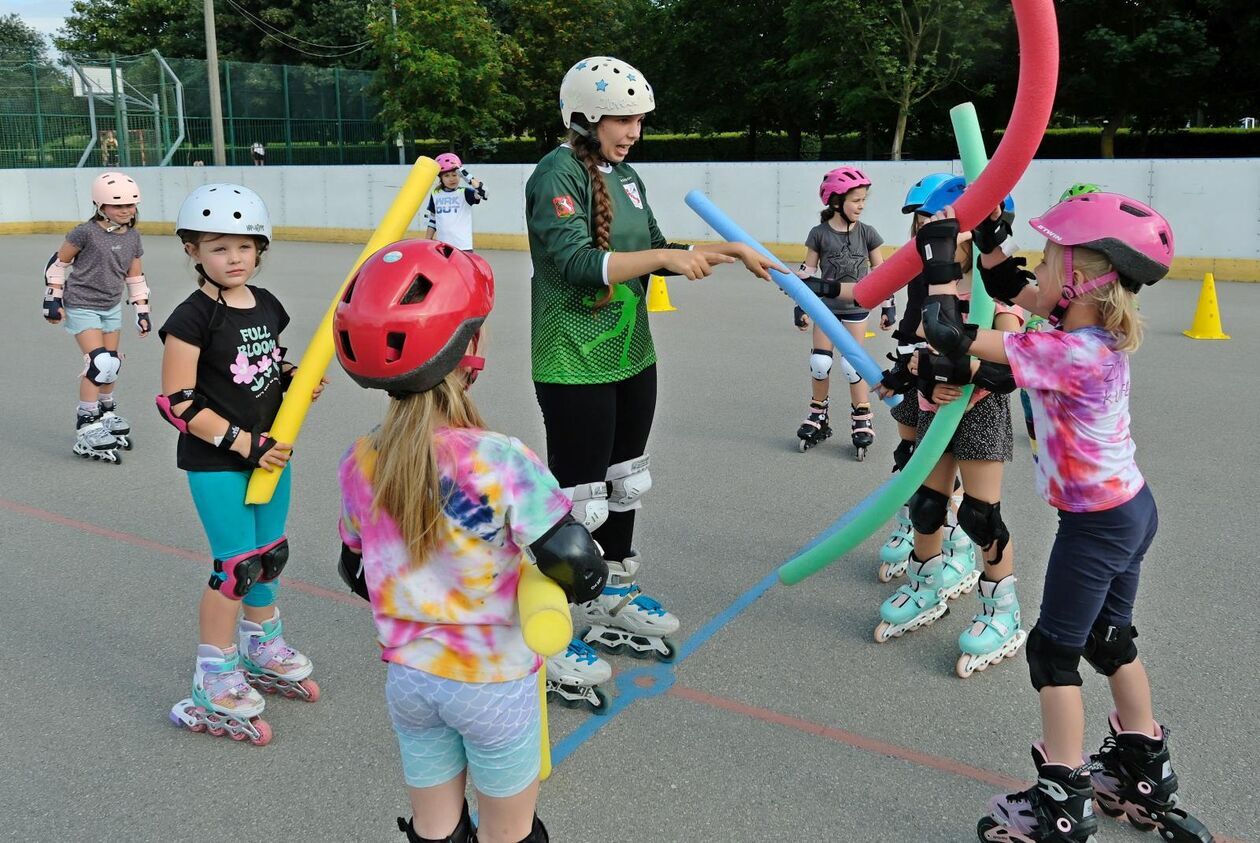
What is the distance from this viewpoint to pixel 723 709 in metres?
3.87

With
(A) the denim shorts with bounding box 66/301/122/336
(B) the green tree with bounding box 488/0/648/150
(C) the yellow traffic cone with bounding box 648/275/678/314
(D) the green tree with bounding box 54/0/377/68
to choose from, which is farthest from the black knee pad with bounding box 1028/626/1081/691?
(D) the green tree with bounding box 54/0/377/68

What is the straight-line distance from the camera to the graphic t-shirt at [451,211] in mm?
13430

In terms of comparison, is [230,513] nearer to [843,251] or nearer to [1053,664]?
[1053,664]

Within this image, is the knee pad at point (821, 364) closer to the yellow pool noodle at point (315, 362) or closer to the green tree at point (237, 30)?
the yellow pool noodle at point (315, 362)

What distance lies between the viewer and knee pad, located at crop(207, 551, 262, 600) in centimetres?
361

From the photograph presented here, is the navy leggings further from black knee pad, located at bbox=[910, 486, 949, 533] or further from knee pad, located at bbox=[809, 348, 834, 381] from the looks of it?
knee pad, located at bbox=[809, 348, 834, 381]

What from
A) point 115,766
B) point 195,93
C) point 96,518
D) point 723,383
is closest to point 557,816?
point 115,766

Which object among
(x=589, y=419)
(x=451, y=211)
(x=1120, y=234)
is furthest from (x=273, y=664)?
(x=451, y=211)

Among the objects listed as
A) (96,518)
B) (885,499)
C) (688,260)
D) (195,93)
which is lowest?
(96,518)

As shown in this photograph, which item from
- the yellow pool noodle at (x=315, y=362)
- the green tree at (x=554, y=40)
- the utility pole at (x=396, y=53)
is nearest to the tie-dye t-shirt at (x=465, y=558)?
the yellow pool noodle at (x=315, y=362)

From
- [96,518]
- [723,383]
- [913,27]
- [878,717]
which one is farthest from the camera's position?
[913,27]

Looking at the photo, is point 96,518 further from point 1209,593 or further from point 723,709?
point 1209,593

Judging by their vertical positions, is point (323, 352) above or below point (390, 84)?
below

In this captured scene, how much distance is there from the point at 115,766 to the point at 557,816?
5.01 feet
